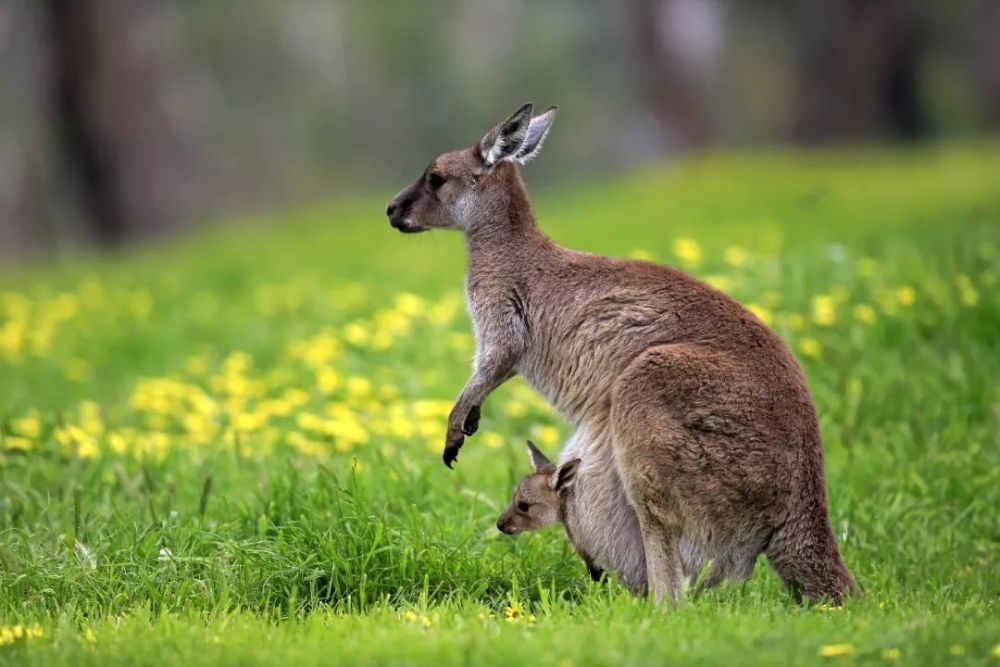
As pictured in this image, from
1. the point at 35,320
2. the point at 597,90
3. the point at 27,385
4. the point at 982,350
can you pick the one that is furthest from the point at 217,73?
the point at 982,350

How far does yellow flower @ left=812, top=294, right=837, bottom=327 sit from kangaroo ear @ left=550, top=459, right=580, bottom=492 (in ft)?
12.8

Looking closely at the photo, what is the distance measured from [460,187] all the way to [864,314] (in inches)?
145

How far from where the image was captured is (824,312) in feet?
29.4

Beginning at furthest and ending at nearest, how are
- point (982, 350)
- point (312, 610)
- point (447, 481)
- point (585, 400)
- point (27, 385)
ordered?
point (27, 385), point (982, 350), point (447, 481), point (585, 400), point (312, 610)

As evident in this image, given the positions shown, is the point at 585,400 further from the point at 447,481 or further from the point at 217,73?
the point at 217,73

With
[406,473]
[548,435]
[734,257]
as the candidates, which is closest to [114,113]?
[734,257]

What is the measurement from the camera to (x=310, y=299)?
12.9 m

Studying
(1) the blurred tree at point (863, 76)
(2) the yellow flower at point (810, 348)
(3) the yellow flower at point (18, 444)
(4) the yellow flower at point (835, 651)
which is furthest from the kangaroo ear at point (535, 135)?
(1) the blurred tree at point (863, 76)

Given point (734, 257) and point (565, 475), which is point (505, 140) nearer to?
point (565, 475)

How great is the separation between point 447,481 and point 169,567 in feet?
6.01

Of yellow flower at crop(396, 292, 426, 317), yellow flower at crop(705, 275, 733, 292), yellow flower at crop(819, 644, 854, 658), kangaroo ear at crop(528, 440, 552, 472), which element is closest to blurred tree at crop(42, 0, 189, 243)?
yellow flower at crop(396, 292, 426, 317)

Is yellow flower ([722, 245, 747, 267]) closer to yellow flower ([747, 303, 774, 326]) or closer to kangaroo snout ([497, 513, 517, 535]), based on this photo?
yellow flower ([747, 303, 774, 326])

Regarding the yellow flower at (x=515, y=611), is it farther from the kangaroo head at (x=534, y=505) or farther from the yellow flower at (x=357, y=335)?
the yellow flower at (x=357, y=335)

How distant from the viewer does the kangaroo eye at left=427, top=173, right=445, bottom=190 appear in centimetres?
638
